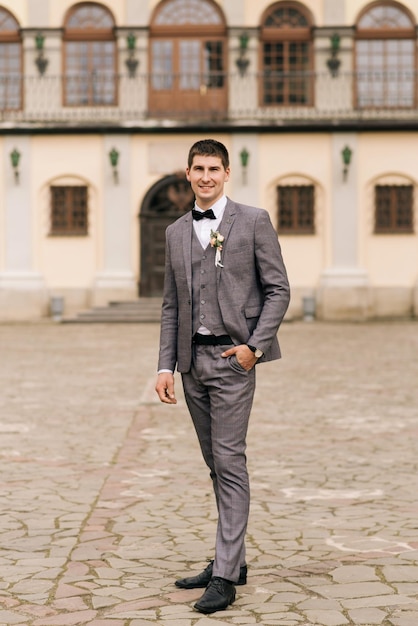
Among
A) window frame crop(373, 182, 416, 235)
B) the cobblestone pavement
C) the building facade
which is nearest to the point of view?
the cobblestone pavement

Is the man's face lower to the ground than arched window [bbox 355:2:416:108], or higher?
lower

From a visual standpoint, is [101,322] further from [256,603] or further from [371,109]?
[256,603]

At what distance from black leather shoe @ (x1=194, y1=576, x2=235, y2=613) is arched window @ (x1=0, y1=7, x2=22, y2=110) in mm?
26145

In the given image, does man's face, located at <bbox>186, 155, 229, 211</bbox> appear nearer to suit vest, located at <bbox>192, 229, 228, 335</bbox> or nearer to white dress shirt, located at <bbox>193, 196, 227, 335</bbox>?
white dress shirt, located at <bbox>193, 196, 227, 335</bbox>

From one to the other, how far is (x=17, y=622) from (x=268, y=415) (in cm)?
681

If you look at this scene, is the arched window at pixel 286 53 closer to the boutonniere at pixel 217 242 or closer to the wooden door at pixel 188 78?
the wooden door at pixel 188 78

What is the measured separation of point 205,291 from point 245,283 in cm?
18

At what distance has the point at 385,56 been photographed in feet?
97.8

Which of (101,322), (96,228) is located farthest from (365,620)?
(96,228)

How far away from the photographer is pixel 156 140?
2958 centimetres

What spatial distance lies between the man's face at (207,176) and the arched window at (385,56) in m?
25.2

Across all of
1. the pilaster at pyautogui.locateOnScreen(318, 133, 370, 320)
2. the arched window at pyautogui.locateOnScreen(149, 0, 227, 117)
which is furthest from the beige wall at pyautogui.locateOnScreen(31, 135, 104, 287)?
the pilaster at pyautogui.locateOnScreen(318, 133, 370, 320)

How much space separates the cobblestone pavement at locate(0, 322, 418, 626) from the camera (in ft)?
16.4

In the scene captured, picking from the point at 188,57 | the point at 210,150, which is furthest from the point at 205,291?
the point at 188,57
